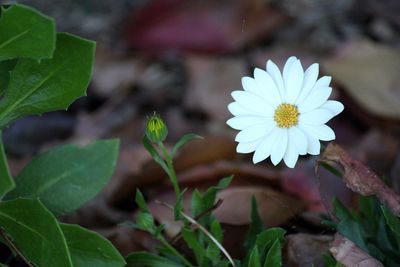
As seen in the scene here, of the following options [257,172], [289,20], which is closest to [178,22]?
[289,20]

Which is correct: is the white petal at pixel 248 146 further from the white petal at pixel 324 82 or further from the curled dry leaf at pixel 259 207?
the curled dry leaf at pixel 259 207

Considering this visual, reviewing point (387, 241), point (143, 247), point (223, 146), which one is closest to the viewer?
point (387, 241)

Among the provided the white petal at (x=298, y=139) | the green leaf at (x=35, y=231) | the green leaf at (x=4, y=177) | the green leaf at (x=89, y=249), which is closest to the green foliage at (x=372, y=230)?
the white petal at (x=298, y=139)

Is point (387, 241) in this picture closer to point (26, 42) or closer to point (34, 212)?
point (34, 212)

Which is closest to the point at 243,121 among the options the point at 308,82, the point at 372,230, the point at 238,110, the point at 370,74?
the point at 238,110

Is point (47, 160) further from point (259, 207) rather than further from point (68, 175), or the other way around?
point (259, 207)

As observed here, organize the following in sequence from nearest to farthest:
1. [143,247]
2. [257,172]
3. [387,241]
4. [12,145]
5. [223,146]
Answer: [387,241]
[143,247]
[257,172]
[223,146]
[12,145]
